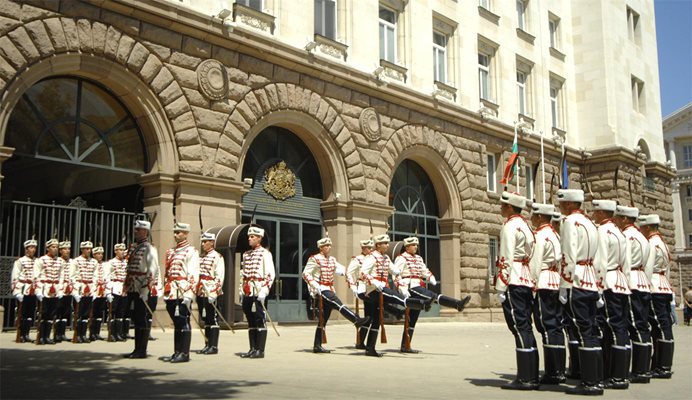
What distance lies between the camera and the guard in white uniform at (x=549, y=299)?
320 inches

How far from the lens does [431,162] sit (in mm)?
24688

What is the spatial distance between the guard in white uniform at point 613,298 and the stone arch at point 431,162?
44.1 ft

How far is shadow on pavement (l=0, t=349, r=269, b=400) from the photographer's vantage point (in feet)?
22.7

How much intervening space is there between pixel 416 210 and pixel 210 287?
14133mm

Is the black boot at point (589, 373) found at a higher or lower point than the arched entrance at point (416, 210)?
lower

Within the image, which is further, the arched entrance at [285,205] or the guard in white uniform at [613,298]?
the arched entrance at [285,205]

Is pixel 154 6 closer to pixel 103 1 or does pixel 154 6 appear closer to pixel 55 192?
pixel 103 1

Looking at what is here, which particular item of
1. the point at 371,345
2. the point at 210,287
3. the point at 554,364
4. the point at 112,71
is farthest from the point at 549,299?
the point at 112,71

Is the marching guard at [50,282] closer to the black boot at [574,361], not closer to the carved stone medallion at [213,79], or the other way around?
the carved stone medallion at [213,79]

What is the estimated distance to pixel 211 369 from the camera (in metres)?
9.41

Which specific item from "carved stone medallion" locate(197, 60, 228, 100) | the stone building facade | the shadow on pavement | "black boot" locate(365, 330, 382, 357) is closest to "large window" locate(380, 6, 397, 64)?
the stone building facade

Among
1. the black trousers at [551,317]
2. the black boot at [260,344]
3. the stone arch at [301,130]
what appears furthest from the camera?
the stone arch at [301,130]

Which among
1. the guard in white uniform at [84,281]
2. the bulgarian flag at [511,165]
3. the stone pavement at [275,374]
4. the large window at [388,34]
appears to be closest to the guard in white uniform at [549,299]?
the stone pavement at [275,374]

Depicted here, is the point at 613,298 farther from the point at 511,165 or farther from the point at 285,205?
the point at 511,165
